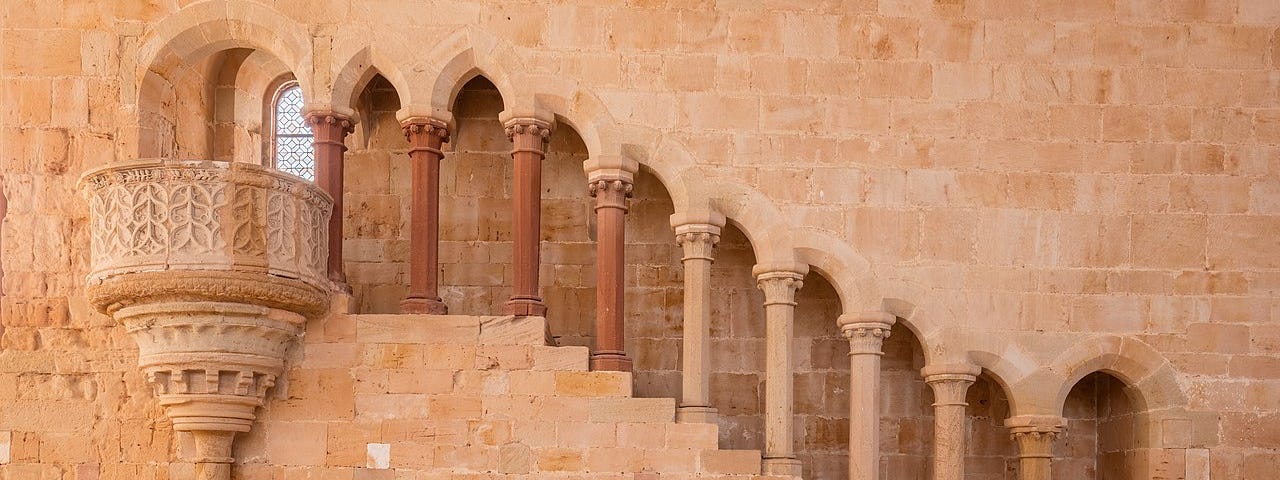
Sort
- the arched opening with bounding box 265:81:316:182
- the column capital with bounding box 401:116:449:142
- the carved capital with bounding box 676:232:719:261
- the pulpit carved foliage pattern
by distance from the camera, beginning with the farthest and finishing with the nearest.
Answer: the arched opening with bounding box 265:81:316:182
the carved capital with bounding box 676:232:719:261
the column capital with bounding box 401:116:449:142
the pulpit carved foliage pattern

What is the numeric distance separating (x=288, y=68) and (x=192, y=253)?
2.43 meters

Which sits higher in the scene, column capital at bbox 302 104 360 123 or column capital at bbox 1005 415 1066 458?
column capital at bbox 302 104 360 123

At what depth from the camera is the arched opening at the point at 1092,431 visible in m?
13.5

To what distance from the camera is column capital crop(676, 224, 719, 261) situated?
41.4 ft

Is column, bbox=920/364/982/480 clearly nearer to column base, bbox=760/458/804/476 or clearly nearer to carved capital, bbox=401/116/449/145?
column base, bbox=760/458/804/476

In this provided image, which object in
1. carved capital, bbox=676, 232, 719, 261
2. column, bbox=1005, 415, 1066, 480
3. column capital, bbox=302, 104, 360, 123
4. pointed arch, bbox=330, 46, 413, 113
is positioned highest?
pointed arch, bbox=330, 46, 413, 113

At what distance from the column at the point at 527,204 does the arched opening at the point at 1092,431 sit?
4.33 meters

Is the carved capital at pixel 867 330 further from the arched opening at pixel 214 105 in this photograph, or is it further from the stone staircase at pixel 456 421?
the arched opening at pixel 214 105

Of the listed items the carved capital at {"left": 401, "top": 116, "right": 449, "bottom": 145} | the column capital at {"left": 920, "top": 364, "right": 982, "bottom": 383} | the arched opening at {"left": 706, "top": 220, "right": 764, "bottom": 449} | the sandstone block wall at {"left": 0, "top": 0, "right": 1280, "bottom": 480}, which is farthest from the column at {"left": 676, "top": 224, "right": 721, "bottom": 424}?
the carved capital at {"left": 401, "top": 116, "right": 449, "bottom": 145}

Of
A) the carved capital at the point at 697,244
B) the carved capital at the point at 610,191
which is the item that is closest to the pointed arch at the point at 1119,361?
the carved capital at the point at 697,244

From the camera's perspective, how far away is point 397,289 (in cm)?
1352

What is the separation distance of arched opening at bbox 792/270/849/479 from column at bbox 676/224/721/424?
112 cm

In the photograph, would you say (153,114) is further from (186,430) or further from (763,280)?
(763,280)

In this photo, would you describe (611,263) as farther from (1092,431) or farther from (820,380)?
(1092,431)
